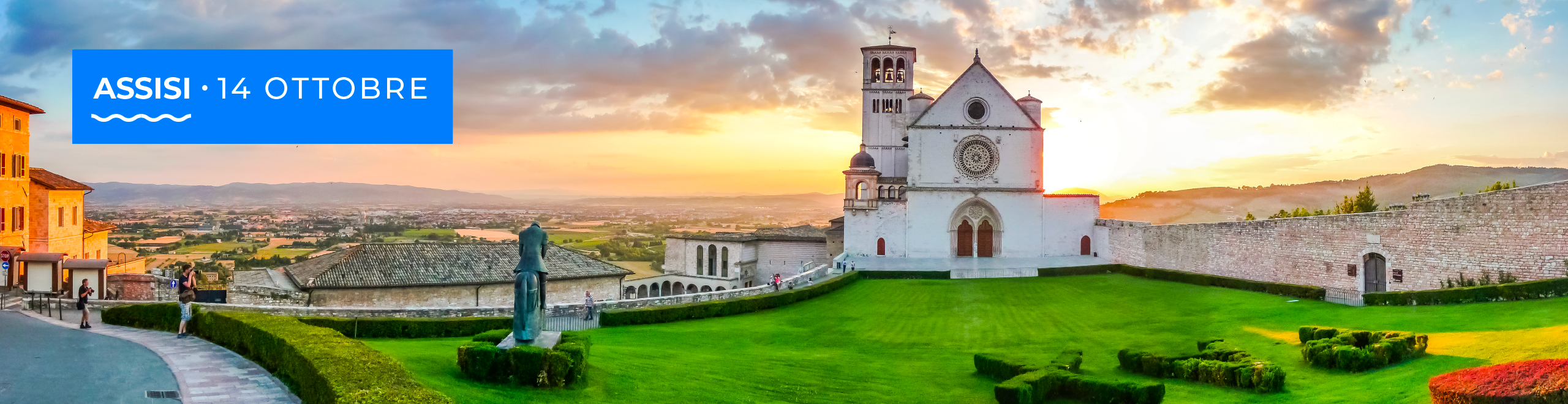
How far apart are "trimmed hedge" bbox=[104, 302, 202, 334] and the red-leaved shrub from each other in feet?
70.3

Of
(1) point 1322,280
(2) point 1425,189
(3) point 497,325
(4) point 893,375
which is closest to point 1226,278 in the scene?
(1) point 1322,280

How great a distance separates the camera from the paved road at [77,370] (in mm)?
10359

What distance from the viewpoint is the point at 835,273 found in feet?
123

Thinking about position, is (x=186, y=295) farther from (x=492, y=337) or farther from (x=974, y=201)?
(x=974, y=201)

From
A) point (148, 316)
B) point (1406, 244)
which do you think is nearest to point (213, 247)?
point (148, 316)

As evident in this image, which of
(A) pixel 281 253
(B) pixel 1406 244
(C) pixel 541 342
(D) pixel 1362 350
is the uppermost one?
(B) pixel 1406 244

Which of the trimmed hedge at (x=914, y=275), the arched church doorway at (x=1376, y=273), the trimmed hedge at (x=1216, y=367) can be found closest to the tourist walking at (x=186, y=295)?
the trimmed hedge at (x=1216, y=367)

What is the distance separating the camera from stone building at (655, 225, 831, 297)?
149 ft

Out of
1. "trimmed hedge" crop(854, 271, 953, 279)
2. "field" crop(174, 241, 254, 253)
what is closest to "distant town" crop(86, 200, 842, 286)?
"field" crop(174, 241, 254, 253)

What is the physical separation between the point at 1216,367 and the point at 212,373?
1611 cm

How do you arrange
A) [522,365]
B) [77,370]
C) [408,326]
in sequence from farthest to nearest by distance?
[408,326], [77,370], [522,365]

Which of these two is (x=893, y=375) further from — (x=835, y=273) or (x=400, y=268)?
(x=400, y=268)

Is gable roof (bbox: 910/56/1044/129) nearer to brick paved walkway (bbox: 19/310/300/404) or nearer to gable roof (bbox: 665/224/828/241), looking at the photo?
gable roof (bbox: 665/224/828/241)

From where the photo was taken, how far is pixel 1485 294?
19.7 m
